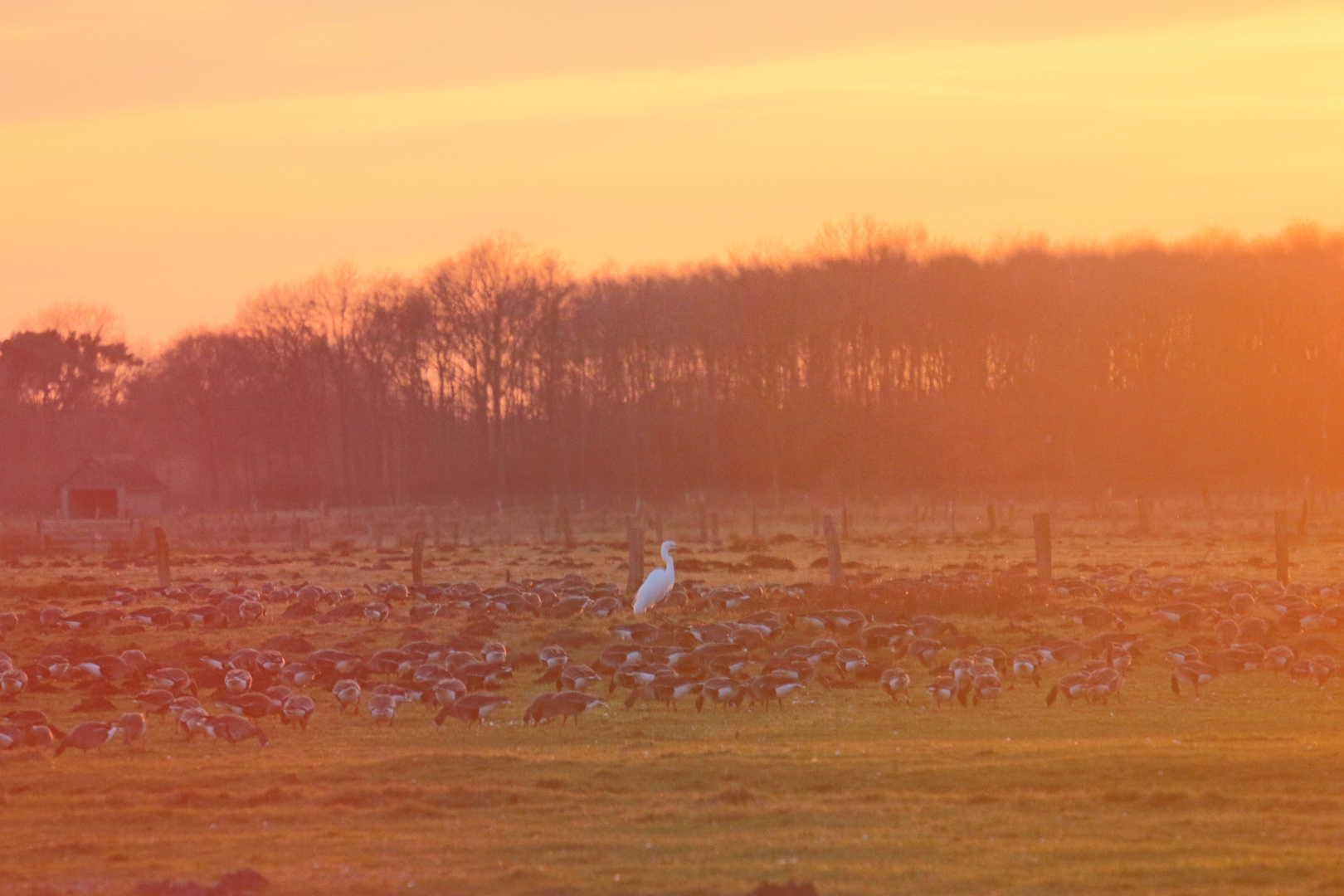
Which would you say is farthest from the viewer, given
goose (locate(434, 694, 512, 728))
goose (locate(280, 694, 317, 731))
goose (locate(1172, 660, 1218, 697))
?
goose (locate(1172, 660, 1218, 697))

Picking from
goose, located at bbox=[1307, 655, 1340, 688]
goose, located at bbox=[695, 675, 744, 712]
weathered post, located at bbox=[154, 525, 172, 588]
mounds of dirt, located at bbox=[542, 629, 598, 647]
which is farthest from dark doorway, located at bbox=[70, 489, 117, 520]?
goose, located at bbox=[1307, 655, 1340, 688]

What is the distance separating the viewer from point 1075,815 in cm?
1188

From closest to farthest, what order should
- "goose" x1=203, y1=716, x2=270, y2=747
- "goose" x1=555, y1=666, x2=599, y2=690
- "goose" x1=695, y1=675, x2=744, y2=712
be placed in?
1. "goose" x1=203, y1=716, x2=270, y2=747
2. "goose" x1=695, y1=675, x2=744, y2=712
3. "goose" x1=555, y1=666, x2=599, y2=690

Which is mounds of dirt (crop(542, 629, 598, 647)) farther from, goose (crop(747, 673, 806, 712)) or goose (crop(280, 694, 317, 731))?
goose (crop(280, 694, 317, 731))

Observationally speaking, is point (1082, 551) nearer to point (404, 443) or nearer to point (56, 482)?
point (404, 443)

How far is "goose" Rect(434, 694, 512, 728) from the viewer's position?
18.4 metres

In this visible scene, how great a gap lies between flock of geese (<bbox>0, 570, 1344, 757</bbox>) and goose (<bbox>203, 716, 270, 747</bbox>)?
23 millimetres

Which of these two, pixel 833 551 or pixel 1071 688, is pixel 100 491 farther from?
pixel 1071 688

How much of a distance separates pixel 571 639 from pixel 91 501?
70630 millimetres

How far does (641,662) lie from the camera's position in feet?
71.2

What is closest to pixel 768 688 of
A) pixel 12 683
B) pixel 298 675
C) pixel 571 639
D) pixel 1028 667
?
pixel 1028 667

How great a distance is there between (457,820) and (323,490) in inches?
3650

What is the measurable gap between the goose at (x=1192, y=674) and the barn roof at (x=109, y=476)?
79195 millimetres

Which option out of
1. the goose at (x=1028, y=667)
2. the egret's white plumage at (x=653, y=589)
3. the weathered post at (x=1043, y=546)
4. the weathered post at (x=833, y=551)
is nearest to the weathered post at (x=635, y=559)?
the egret's white plumage at (x=653, y=589)
